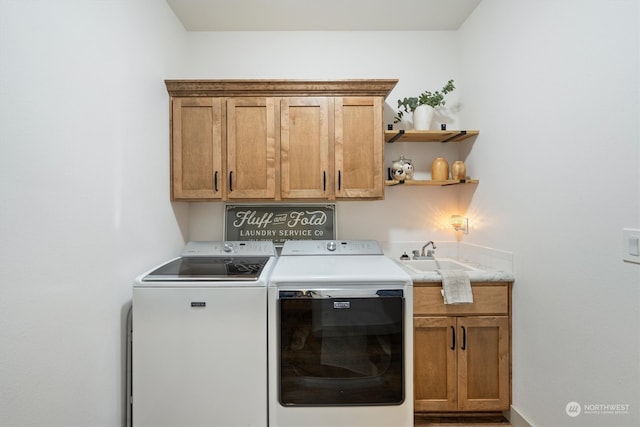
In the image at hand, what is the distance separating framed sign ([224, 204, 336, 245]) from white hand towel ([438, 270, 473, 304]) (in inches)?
36.6

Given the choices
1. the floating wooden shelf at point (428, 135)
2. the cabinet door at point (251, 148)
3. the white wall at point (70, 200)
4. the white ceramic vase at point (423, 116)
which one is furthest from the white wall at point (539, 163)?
the white wall at point (70, 200)

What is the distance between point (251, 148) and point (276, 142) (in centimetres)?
18

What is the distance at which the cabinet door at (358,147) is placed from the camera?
2021 millimetres

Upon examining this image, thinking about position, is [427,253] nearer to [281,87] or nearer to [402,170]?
[402,170]

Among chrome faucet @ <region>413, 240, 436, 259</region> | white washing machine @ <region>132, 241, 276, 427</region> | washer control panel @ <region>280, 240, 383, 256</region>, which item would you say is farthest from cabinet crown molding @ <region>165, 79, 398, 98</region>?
white washing machine @ <region>132, 241, 276, 427</region>

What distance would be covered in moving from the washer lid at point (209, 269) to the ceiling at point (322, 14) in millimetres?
1821

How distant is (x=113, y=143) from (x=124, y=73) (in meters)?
0.40

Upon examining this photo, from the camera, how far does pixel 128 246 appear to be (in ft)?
5.08

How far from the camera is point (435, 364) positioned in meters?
1.76

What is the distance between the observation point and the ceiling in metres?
2.05

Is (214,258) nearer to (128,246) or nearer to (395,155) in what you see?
(128,246)

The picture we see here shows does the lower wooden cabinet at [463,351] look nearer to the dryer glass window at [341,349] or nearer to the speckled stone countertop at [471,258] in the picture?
the speckled stone countertop at [471,258]

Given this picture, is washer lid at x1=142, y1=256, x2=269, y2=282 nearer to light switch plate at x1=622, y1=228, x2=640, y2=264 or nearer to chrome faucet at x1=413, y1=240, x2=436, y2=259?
chrome faucet at x1=413, y1=240, x2=436, y2=259

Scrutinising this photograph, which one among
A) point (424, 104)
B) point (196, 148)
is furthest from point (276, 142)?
point (424, 104)
